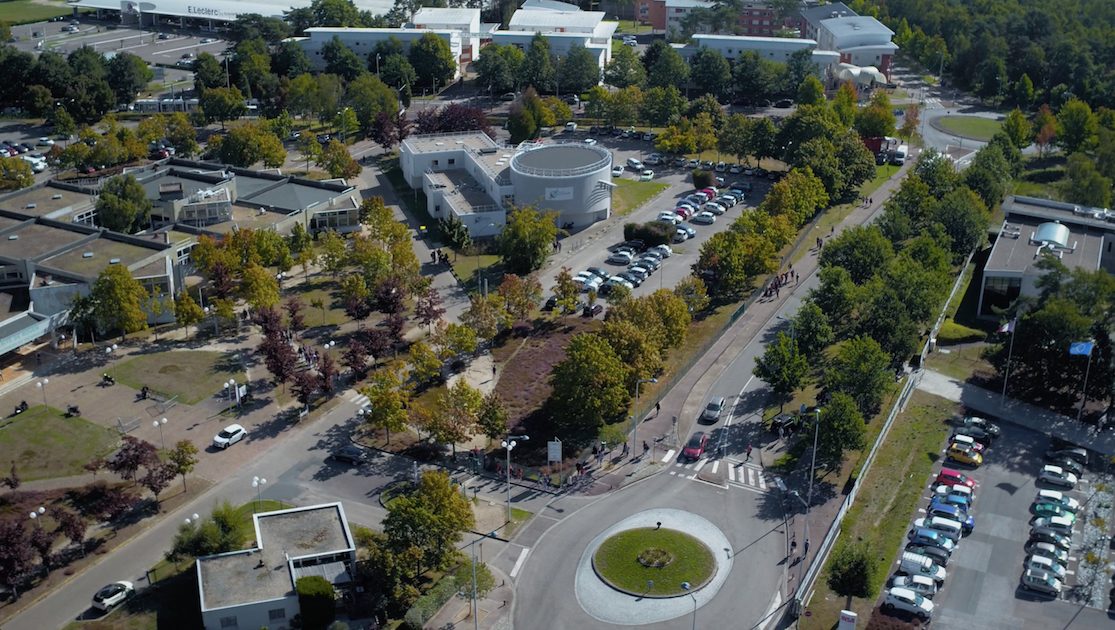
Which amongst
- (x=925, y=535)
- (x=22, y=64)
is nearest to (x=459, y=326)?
(x=925, y=535)

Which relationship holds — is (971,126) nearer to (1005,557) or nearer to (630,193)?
(630,193)

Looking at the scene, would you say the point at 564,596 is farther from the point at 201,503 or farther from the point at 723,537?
the point at 201,503

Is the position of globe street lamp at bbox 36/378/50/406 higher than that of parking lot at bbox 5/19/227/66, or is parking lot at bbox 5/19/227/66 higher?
parking lot at bbox 5/19/227/66

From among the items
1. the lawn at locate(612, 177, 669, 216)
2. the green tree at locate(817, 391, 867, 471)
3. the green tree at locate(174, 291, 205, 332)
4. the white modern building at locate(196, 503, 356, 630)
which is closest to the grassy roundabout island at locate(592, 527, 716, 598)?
the green tree at locate(817, 391, 867, 471)

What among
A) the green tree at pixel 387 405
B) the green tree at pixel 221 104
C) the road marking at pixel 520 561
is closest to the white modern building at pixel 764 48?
the green tree at pixel 221 104

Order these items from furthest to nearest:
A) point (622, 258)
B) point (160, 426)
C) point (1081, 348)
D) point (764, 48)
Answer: point (764, 48)
point (622, 258)
point (1081, 348)
point (160, 426)

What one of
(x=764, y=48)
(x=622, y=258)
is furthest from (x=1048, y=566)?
(x=764, y=48)

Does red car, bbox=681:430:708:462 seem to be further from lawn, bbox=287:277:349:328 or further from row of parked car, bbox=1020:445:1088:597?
lawn, bbox=287:277:349:328

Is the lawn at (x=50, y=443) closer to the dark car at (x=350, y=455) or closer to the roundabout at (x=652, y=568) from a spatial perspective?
the dark car at (x=350, y=455)
